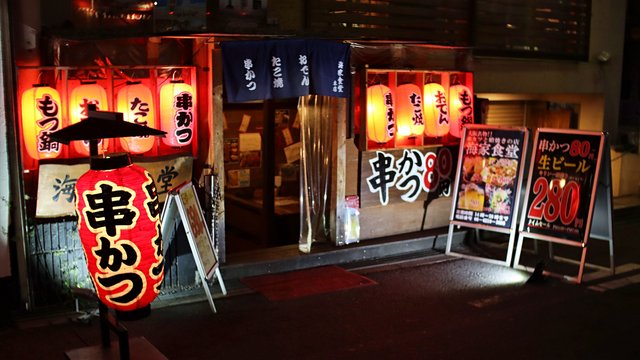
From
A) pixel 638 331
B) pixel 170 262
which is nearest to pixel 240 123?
pixel 170 262

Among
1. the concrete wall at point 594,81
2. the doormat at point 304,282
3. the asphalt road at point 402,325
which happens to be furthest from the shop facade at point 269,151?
the asphalt road at point 402,325

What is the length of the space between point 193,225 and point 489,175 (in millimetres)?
6195

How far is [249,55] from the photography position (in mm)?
11812

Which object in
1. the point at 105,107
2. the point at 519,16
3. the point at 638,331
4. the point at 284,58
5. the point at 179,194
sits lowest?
the point at 638,331

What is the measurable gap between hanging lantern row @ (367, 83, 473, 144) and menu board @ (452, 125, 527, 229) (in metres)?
0.93

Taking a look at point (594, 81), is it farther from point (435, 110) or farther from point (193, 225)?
point (193, 225)

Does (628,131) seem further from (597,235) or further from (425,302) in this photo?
(425,302)

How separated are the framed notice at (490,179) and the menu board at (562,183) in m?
0.30

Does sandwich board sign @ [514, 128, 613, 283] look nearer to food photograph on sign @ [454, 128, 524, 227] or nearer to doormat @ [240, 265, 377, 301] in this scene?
food photograph on sign @ [454, 128, 524, 227]

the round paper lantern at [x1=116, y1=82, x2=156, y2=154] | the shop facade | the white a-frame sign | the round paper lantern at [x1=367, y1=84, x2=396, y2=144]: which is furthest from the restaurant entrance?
the round paper lantern at [x1=116, y1=82, x2=156, y2=154]

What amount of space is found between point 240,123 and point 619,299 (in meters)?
8.57

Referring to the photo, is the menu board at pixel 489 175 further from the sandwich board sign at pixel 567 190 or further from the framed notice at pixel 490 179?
the sandwich board sign at pixel 567 190

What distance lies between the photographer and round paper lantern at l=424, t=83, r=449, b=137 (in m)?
14.5

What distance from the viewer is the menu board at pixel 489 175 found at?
43.9 ft
